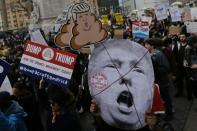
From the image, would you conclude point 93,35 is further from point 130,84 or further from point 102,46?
point 130,84

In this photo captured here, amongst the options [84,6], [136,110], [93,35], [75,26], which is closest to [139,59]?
[136,110]

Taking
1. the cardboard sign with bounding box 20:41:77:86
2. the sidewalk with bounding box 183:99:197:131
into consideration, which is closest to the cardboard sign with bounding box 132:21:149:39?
the sidewalk with bounding box 183:99:197:131

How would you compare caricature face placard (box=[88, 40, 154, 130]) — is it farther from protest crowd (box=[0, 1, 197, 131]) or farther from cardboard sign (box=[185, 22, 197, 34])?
cardboard sign (box=[185, 22, 197, 34])

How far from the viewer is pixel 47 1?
103 ft

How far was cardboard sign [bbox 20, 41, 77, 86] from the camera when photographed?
20.0 ft

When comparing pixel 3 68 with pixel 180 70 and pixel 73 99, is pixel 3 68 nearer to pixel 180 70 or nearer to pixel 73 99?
pixel 73 99

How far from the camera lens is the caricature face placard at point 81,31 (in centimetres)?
554

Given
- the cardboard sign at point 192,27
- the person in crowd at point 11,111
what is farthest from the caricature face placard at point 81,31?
the cardboard sign at point 192,27

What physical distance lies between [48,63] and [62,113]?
0.89 meters

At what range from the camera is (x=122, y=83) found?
4.59 m

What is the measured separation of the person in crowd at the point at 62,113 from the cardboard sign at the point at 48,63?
47cm

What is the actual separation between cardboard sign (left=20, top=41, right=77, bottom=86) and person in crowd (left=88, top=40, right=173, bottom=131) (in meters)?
1.37

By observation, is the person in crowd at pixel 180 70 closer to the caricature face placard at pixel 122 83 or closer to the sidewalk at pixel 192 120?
the sidewalk at pixel 192 120

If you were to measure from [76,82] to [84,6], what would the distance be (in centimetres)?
426
